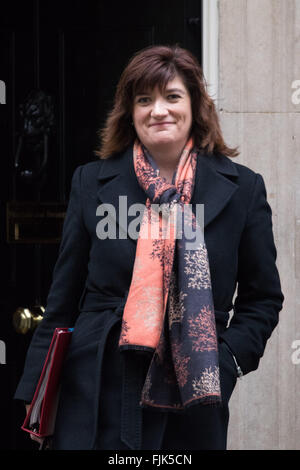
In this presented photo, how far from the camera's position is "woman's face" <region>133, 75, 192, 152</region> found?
7.16 feet

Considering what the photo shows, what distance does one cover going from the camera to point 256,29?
10.9ft

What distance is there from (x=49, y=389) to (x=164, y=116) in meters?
0.95

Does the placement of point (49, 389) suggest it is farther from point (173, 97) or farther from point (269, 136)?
point (269, 136)

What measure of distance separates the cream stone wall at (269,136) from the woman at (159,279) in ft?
3.29

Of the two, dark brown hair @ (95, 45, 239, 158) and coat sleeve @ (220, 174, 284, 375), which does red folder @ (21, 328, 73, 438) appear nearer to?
coat sleeve @ (220, 174, 284, 375)

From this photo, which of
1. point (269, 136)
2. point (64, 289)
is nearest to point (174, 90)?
point (64, 289)

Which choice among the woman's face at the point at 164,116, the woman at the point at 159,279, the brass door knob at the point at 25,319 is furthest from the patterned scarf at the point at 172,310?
the brass door knob at the point at 25,319

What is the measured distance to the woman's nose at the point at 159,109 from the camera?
2.15 m

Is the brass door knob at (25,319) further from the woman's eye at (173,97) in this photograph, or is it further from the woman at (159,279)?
Result: the woman's eye at (173,97)

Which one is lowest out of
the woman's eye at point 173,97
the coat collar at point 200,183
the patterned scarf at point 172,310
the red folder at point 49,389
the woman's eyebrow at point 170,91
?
the red folder at point 49,389

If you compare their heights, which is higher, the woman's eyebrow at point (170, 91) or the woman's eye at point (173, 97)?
the woman's eyebrow at point (170, 91)

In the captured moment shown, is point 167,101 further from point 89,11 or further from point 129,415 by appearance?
point 89,11

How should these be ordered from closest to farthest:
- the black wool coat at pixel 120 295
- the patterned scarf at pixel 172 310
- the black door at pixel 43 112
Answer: the patterned scarf at pixel 172 310 → the black wool coat at pixel 120 295 → the black door at pixel 43 112
